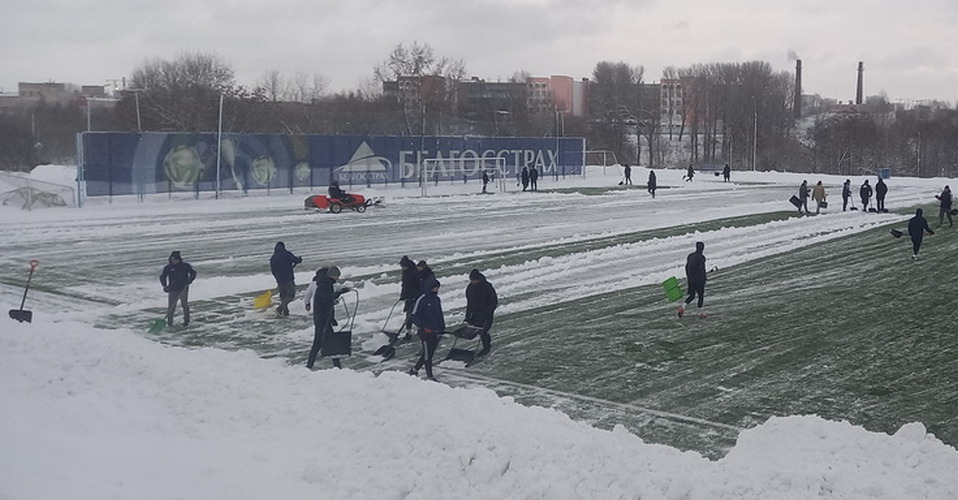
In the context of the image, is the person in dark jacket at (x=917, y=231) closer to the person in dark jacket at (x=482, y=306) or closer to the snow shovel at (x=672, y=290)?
the snow shovel at (x=672, y=290)

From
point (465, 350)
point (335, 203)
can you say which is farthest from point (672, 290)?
point (335, 203)

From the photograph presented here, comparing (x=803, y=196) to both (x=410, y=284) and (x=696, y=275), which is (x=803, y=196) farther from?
(x=410, y=284)

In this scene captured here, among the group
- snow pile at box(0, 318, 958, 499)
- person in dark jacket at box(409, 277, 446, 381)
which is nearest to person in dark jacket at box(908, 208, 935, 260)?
person in dark jacket at box(409, 277, 446, 381)

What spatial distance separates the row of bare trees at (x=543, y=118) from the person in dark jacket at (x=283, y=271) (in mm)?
47679

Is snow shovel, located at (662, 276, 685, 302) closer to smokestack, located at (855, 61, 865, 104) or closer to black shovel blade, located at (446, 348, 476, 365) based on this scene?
black shovel blade, located at (446, 348, 476, 365)

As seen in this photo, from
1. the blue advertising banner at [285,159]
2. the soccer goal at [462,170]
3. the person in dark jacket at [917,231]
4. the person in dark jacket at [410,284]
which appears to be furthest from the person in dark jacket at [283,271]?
the soccer goal at [462,170]

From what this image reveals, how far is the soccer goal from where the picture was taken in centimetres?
6134

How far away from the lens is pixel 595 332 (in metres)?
17.6

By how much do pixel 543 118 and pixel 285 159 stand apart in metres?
70.5

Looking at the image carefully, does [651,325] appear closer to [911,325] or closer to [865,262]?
[911,325]

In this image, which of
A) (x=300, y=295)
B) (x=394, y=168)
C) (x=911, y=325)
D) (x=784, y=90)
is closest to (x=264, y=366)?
(x=300, y=295)

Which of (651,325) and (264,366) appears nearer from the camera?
(264,366)

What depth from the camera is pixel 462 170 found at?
64.0 m

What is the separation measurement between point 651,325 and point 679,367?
119 inches
